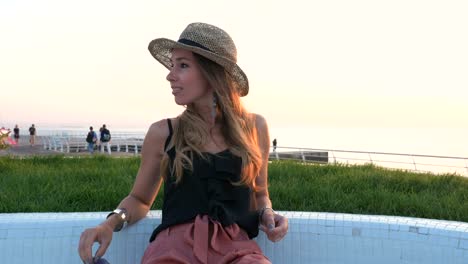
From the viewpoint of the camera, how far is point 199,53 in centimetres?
204

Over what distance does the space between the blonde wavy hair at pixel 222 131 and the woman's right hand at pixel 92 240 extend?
34cm

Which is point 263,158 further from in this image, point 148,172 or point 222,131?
point 148,172

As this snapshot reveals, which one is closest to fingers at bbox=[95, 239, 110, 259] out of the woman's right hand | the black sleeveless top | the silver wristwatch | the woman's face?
the woman's right hand

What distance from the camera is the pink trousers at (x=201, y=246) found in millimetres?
1977

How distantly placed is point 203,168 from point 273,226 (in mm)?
393

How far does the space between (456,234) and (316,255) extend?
790 millimetres

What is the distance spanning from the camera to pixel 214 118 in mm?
2217

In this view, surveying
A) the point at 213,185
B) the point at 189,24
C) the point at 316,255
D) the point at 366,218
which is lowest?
the point at 316,255

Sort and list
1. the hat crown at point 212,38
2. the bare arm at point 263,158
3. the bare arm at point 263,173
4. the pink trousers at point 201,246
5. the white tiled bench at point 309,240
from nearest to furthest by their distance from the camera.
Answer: the pink trousers at point 201,246, the hat crown at point 212,38, the bare arm at point 263,173, the bare arm at point 263,158, the white tiled bench at point 309,240

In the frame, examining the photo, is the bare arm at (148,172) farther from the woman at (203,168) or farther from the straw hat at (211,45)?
the straw hat at (211,45)

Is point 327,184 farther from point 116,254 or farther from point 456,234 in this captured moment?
point 116,254

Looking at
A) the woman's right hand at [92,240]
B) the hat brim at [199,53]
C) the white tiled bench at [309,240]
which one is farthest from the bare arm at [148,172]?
the white tiled bench at [309,240]

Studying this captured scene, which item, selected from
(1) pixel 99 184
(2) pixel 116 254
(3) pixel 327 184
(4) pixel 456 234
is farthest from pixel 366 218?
(1) pixel 99 184

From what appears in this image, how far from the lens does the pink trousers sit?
6.49 feet
